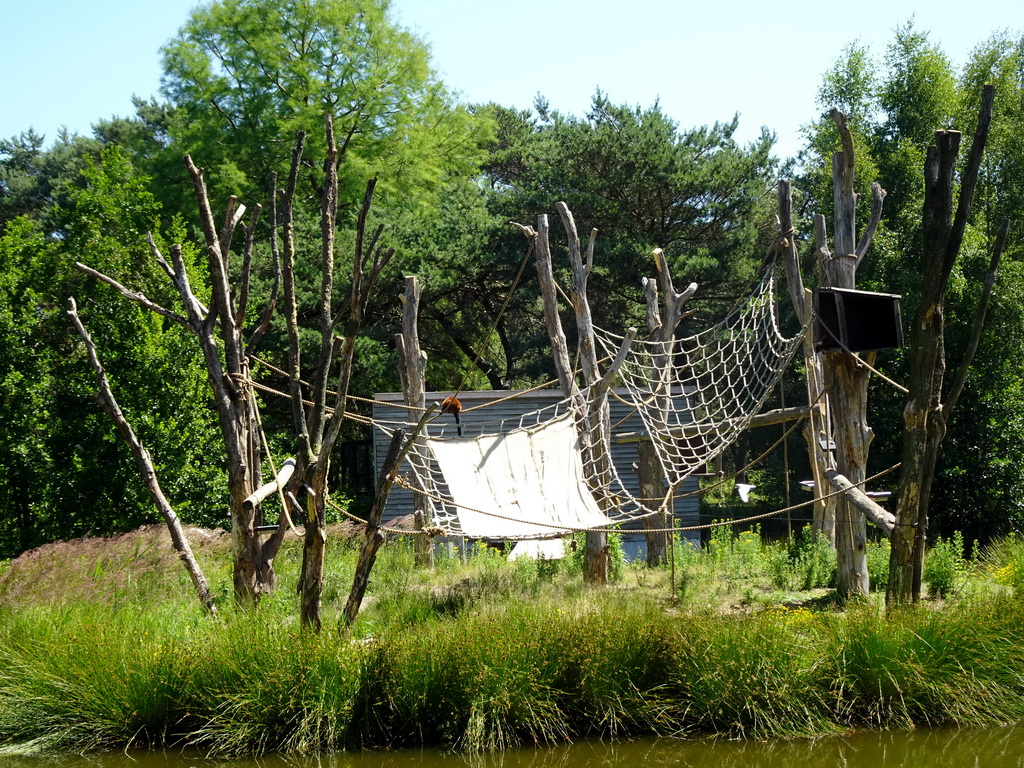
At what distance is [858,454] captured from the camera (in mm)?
6672

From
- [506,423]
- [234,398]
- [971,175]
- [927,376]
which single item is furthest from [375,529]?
[506,423]

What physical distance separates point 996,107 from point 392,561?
13.0 metres

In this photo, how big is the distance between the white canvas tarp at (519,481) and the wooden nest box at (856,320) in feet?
6.18

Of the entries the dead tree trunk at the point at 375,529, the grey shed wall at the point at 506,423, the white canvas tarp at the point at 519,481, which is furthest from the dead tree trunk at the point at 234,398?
the grey shed wall at the point at 506,423

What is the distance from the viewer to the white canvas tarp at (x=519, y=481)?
6.33 m

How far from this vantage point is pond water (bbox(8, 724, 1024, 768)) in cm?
454

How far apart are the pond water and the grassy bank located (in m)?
0.08

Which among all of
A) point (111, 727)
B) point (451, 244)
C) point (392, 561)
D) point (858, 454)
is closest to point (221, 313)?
point (111, 727)

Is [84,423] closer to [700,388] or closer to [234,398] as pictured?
[234,398]

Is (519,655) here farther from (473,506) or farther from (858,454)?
(858,454)

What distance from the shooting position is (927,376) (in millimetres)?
5477

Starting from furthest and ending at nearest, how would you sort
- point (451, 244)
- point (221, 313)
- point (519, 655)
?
1. point (451, 244)
2. point (221, 313)
3. point (519, 655)

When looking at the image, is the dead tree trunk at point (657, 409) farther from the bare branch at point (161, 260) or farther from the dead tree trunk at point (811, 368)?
the bare branch at point (161, 260)

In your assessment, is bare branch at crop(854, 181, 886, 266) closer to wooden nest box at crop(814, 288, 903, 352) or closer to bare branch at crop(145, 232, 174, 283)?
wooden nest box at crop(814, 288, 903, 352)
